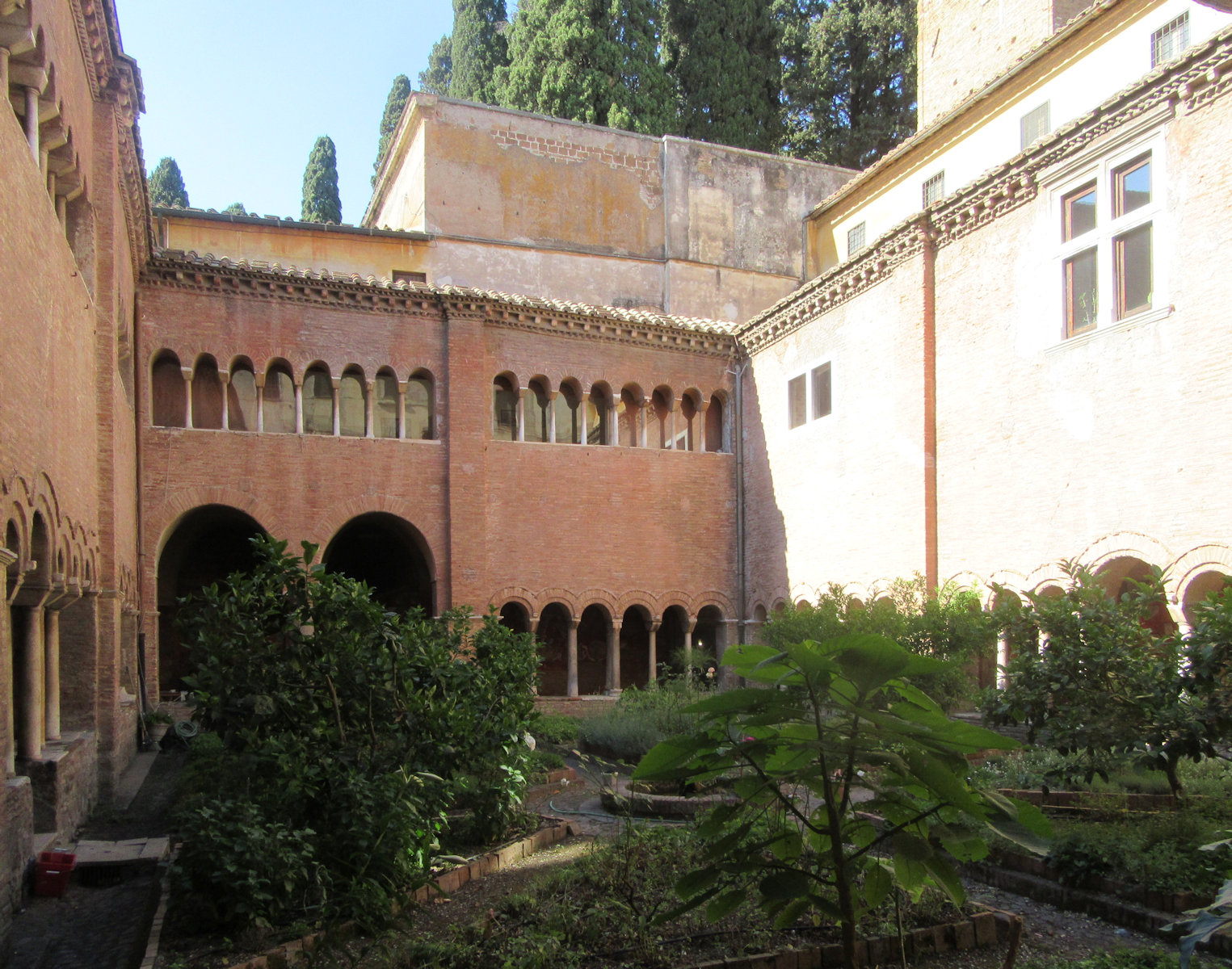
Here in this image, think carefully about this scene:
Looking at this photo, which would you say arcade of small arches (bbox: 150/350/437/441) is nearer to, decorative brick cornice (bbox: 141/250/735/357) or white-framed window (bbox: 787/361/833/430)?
decorative brick cornice (bbox: 141/250/735/357)

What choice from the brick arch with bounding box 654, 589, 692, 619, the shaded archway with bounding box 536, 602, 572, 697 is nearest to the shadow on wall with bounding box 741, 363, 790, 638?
the brick arch with bounding box 654, 589, 692, 619

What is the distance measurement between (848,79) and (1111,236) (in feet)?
62.5

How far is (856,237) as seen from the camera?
21969 millimetres

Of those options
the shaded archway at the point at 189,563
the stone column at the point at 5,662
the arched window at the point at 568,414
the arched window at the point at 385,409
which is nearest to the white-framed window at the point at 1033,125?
the arched window at the point at 568,414

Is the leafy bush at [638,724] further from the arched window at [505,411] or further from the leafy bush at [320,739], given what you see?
the arched window at [505,411]

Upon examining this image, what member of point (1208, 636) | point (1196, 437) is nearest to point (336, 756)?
point (1208, 636)

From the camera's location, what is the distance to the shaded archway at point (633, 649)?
20484 mm

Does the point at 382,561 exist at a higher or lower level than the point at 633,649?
higher

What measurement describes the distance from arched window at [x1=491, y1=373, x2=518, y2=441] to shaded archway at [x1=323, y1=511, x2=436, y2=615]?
11.3 feet

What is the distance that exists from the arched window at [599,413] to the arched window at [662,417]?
1.04 meters

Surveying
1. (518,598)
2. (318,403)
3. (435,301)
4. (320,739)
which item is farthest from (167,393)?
(320,739)

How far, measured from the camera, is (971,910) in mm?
5434

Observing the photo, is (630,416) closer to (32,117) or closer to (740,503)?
(740,503)

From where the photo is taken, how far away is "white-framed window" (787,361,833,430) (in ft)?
56.9
